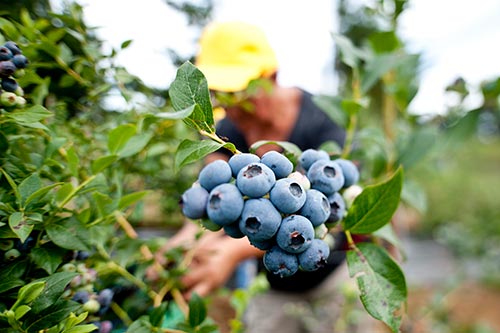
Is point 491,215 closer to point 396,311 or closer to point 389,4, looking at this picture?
point 389,4

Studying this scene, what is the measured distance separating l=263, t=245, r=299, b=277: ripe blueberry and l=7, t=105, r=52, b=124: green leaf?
0.28 metres

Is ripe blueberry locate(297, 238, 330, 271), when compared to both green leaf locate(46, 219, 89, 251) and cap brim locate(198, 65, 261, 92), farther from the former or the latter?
cap brim locate(198, 65, 261, 92)

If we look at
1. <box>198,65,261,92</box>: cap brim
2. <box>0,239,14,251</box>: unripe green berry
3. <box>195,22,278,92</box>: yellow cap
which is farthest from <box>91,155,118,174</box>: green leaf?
<box>195,22,278,92</box>: yellow cap

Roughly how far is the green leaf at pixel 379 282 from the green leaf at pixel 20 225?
0.35 meters

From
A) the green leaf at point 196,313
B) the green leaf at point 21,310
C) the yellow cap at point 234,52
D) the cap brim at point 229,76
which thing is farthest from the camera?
the yellow cap at point 234,52

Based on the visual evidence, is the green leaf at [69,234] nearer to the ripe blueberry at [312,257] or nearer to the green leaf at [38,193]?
the green leaf at [38,193]

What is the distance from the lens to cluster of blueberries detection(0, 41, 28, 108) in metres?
0.41

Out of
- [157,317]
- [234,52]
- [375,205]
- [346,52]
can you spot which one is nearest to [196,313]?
[157,317]

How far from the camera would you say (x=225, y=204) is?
367 mm

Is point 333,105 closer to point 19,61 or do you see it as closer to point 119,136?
point 119,136

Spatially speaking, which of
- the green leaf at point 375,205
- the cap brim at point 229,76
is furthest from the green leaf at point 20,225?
the cap brim at point 229,76

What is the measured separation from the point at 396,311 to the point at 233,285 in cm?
144

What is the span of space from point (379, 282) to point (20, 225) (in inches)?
15.3

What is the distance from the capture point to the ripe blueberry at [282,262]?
1.27ft
